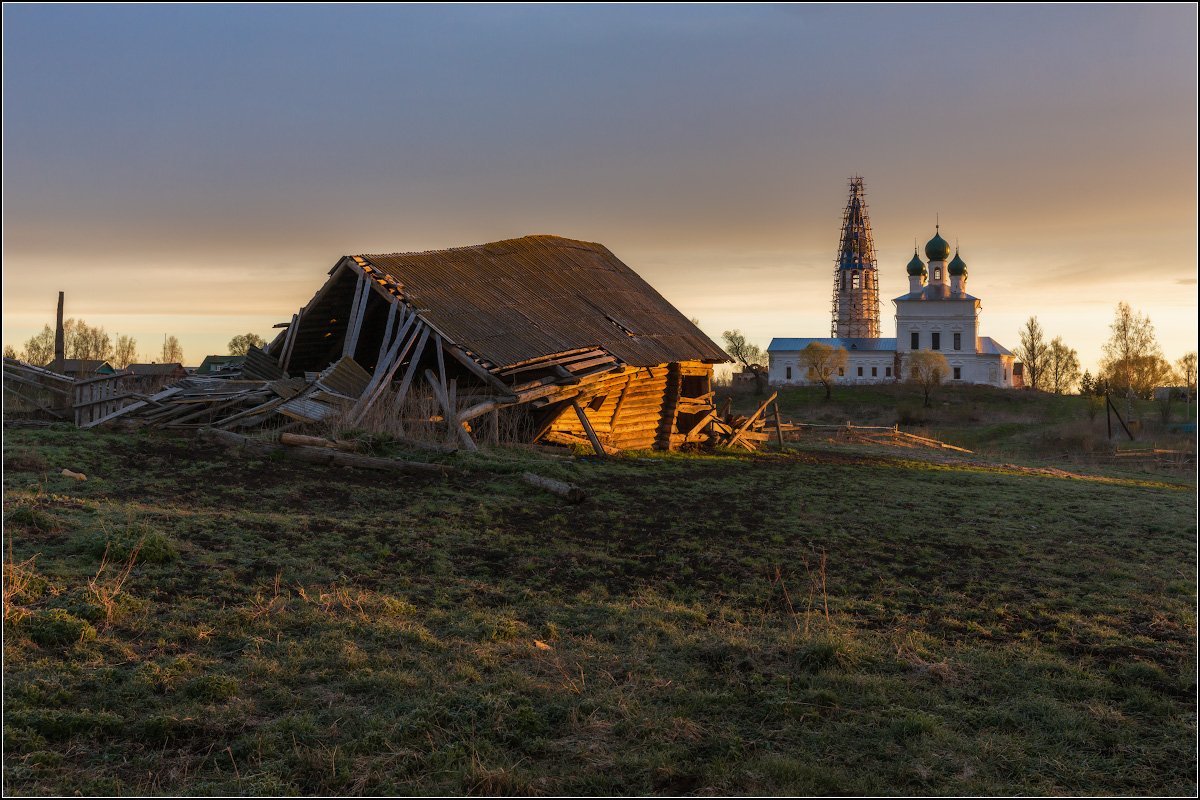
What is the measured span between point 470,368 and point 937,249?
263 feet

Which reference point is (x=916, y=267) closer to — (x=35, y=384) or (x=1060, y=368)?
(x=1060, y=368)

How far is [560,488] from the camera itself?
13773 mm

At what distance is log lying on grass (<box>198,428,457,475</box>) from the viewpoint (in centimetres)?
1461

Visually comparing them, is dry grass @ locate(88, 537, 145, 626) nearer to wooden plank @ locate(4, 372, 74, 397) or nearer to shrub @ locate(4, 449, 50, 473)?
shrub @ locate(4, 449, 50, 473)

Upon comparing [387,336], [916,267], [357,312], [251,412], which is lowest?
[251,412]

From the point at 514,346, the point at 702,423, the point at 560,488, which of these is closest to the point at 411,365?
the point at 514,346

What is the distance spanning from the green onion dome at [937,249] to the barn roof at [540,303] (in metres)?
68.7

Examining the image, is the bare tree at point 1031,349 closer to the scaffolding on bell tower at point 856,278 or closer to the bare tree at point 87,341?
the scaffolding on bell tower at point 856,278

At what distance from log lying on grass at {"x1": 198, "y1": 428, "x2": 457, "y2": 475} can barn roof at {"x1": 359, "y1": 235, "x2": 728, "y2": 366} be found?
490 centimetres

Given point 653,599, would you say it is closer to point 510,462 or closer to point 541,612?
point 541,612

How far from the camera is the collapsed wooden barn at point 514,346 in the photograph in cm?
1928

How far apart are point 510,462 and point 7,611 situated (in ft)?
30.6

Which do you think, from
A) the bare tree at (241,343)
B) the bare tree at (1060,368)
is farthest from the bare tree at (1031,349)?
the bare tree at (241,343)

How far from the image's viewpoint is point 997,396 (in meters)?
69.4
